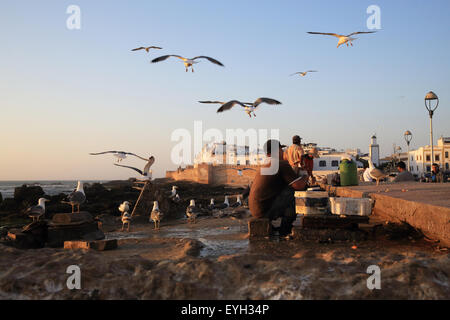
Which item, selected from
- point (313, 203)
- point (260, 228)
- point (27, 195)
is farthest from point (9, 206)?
point (313, 203)

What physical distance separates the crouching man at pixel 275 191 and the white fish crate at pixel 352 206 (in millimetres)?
649

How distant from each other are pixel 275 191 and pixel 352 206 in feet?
4.14

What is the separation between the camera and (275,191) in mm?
5484

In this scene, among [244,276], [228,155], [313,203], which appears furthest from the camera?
[228,155]

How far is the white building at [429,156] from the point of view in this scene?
5416cm

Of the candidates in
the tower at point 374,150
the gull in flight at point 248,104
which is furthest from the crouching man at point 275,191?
the tower at point 374,150

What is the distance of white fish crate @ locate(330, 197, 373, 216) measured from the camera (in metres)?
5.35

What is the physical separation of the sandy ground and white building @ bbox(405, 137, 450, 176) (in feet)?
186

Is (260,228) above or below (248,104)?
below

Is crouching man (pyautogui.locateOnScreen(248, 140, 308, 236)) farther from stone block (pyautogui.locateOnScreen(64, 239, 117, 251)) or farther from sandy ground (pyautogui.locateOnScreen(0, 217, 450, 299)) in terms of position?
stone block (pyautogui.locateOnScreen(64, 239, 117, 251))

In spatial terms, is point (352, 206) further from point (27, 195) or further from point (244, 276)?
point (27, 195)

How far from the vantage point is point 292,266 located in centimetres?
348
